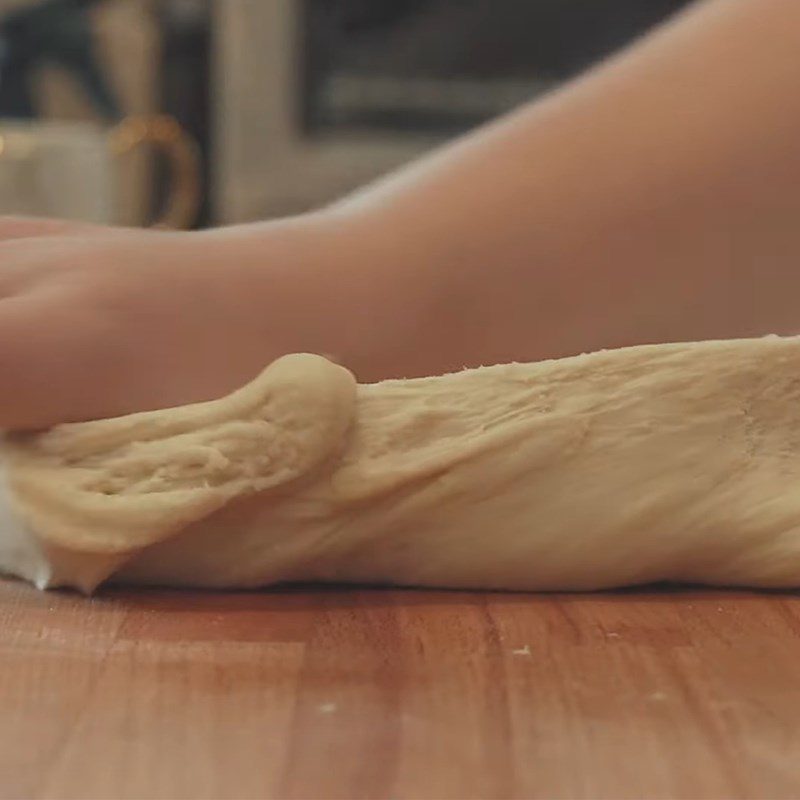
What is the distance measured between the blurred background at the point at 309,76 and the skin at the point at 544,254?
134 centimetres

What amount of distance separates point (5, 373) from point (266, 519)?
0.11 meters

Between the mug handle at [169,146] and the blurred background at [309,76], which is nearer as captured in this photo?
the mug handle at [169,146]

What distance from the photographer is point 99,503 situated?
0.49 metres

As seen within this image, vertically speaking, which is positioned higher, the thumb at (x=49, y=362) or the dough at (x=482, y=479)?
the thumb at (x=49, y=362)

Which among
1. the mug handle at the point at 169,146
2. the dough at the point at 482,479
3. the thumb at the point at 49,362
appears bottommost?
the mug handle at the point at 169,146

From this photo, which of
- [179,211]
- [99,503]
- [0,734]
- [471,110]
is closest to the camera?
[0,734]

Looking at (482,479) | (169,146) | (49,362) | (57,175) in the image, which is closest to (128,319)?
(49,362)

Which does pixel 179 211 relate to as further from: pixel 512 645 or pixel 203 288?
pixel 512 645

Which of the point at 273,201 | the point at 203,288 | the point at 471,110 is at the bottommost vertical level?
the point at 273,201

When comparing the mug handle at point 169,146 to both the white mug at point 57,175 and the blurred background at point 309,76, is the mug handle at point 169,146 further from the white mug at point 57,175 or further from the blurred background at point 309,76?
the blurred background at point 309,76

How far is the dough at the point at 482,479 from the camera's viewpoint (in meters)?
0.51

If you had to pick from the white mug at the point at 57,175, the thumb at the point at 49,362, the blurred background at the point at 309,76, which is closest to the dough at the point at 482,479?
the thumb at the point at 49,362

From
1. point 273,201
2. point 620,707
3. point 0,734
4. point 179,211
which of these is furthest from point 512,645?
point 273,201

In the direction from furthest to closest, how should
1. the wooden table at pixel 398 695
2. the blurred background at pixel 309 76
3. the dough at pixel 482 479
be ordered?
the blurred background at pixel 309 76, the dough at pixel 482 479, the wooden table at pixel 398 695
